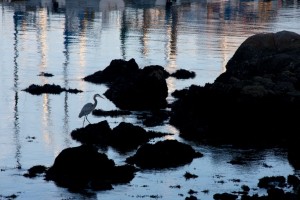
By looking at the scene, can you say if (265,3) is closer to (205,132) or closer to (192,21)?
(192,21)

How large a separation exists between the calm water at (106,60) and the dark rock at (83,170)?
55 centimetres

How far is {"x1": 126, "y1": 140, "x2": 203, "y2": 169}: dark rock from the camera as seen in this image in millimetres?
30422

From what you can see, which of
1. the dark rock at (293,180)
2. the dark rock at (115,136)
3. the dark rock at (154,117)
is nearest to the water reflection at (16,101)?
the dark rock at (115,136)

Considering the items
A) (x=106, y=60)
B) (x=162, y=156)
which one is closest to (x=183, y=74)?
(x=106, y=60)

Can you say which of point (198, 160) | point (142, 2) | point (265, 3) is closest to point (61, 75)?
point (198, 160)

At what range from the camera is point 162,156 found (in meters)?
30.8

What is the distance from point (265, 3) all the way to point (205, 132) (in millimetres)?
112725

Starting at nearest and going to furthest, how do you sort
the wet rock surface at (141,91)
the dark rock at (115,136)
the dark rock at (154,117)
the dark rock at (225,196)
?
the dark rock at (225,196), the dark rock at (115,136), the dark rock at (154,117), the wet rock surface at (141,91)

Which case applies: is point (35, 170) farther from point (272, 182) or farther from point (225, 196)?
point (272, 182)

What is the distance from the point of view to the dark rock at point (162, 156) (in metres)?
30.4

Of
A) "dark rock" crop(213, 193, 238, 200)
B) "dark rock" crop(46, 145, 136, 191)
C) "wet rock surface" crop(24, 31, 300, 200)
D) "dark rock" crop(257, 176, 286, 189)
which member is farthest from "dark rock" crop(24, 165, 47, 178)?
"dark rock" crop(257, 176, 286, 189)

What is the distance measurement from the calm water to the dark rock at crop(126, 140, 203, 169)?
0.47 m

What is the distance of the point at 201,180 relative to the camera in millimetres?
28891

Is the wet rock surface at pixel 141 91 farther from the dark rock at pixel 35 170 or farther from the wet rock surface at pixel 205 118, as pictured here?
the dark rock at pixel 35 170
